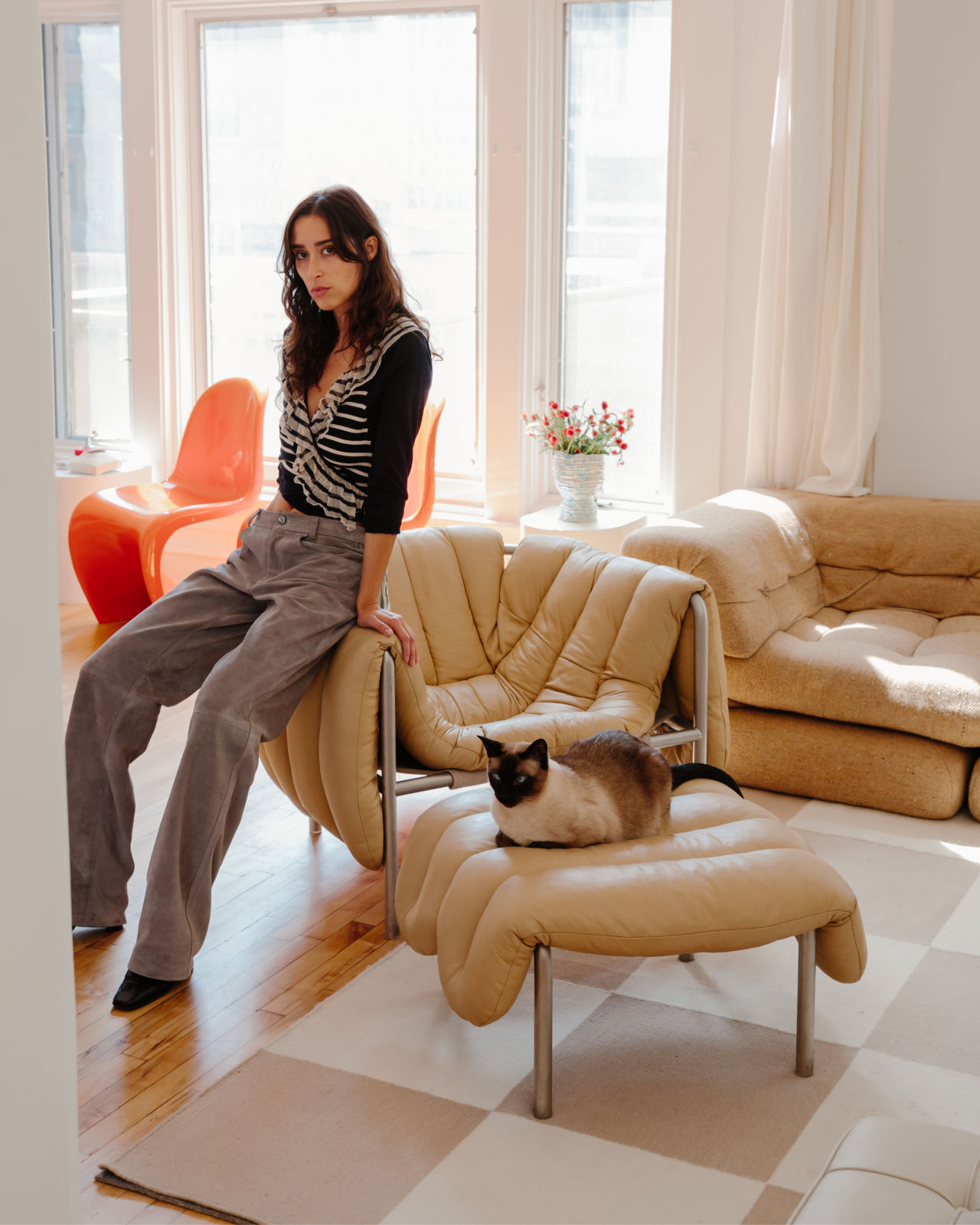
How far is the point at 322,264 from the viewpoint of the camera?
2.59 meters

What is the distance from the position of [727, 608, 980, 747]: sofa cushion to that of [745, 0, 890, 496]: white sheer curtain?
80 cm

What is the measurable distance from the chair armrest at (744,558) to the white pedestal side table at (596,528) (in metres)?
0.67

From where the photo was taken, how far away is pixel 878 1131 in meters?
1.38

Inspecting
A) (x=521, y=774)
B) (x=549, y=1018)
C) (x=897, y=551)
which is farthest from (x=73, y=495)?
(x=549, y=1018)

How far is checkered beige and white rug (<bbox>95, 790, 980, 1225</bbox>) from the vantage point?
185 centimetres

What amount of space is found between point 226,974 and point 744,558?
72.4 inches

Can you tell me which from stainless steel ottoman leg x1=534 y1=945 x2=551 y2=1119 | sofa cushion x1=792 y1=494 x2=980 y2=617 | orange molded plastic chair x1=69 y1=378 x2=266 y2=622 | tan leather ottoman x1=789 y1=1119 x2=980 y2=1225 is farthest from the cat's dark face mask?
orange molded plastic chair x1=69 y1=378 x2=266 y2=622

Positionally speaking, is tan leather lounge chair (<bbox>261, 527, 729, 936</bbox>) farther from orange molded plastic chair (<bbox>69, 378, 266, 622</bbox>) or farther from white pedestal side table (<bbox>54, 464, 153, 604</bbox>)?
white pedestal side table (<bbox>54, 464, 153, 604</bbox>)

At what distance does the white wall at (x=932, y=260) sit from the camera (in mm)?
4203

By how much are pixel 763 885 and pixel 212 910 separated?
53.3 inches

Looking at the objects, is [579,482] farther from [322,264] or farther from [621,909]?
[621,909]

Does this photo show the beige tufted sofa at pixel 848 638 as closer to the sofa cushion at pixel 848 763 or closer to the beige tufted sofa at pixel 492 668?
the sofa cushion at pixel 848 763

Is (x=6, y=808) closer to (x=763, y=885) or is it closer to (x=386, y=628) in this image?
(x=763, y=885)

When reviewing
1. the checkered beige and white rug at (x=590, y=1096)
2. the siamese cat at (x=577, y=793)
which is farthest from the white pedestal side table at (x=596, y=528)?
the siamese cat at (x=577, y=793)
